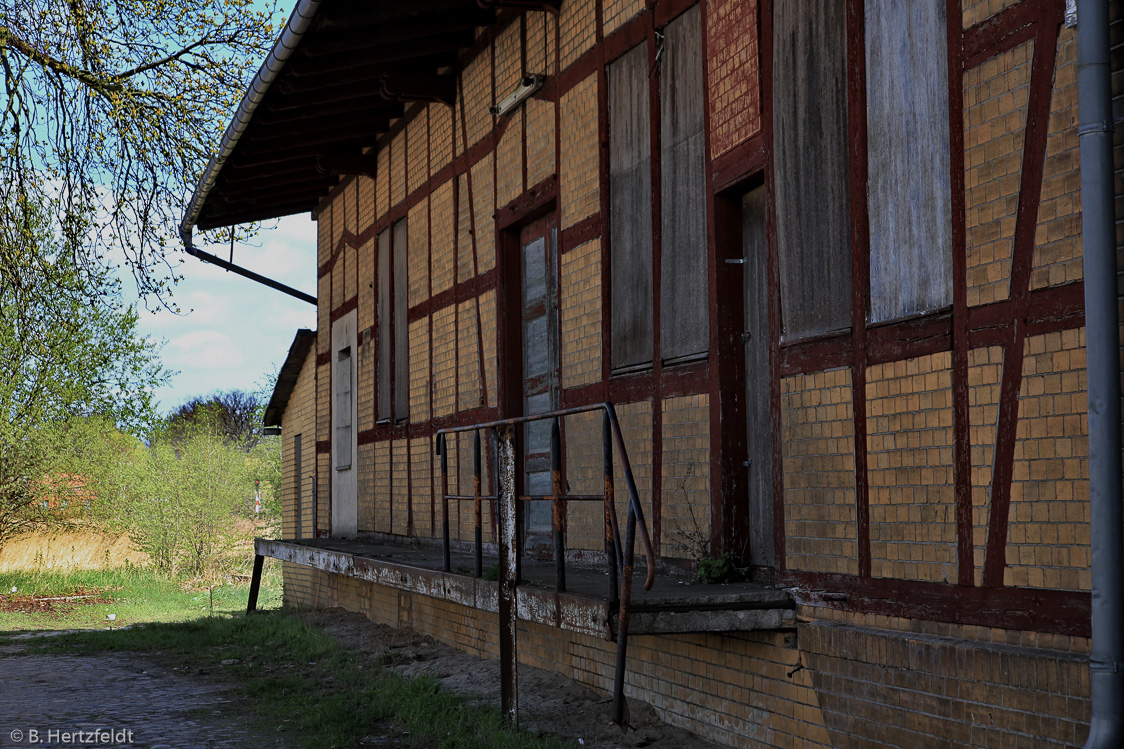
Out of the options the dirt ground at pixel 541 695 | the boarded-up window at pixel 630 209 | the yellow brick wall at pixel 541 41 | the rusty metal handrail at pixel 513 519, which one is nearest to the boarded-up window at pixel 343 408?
the dirt ground at pixel 541 695

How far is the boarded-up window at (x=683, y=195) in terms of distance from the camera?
21.2ft

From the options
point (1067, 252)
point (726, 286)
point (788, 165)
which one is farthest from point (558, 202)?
point (1067, 252)

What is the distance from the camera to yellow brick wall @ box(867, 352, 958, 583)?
4.48 meters

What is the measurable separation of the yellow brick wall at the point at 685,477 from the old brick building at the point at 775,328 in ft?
0.07

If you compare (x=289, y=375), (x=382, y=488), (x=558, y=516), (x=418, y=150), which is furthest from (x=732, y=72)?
(x=289, y=375)

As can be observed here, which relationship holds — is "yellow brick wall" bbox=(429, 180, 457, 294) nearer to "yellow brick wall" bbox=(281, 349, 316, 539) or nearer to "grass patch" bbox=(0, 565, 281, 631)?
"yellow brick wall" bbox=(281, 349, 316, 539)

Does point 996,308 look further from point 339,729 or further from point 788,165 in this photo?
point 339,729

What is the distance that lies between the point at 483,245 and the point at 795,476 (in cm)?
492

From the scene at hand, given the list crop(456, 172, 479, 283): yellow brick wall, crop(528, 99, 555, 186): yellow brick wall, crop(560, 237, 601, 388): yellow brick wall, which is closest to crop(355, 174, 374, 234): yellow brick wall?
crop(456, 172, 479, 283): yellow brick wall

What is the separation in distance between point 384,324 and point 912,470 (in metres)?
8.67

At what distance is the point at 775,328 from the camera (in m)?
5.69

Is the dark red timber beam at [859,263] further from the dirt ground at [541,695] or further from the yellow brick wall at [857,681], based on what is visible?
the dirt ground at [541,695]

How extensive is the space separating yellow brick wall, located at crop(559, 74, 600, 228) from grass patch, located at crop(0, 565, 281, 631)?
11.7 m

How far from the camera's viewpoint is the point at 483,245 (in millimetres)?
9719
